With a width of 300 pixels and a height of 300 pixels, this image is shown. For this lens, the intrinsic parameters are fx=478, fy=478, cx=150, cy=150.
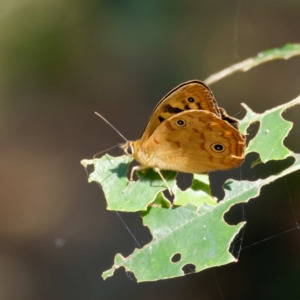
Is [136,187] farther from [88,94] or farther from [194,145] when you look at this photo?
[88,94]

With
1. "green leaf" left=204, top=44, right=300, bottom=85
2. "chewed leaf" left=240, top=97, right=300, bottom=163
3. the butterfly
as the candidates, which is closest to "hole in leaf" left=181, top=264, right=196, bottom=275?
the butterfly

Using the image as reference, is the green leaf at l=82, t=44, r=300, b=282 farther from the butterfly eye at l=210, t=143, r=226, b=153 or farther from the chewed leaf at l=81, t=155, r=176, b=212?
the butterfly eye at l=210, t=143, r=226, b=153

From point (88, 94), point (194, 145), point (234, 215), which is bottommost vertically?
point (194, 145)

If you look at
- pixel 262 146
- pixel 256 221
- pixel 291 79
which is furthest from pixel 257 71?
pixel 262 146

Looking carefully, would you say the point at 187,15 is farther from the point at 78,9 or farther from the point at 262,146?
the point at 262,146

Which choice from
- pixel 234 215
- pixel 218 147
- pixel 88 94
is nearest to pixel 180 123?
pixel 218 147

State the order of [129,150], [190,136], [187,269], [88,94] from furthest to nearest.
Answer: [88,94] → [187,269] → [129,150] → [190,136]

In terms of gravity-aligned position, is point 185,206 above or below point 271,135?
below
